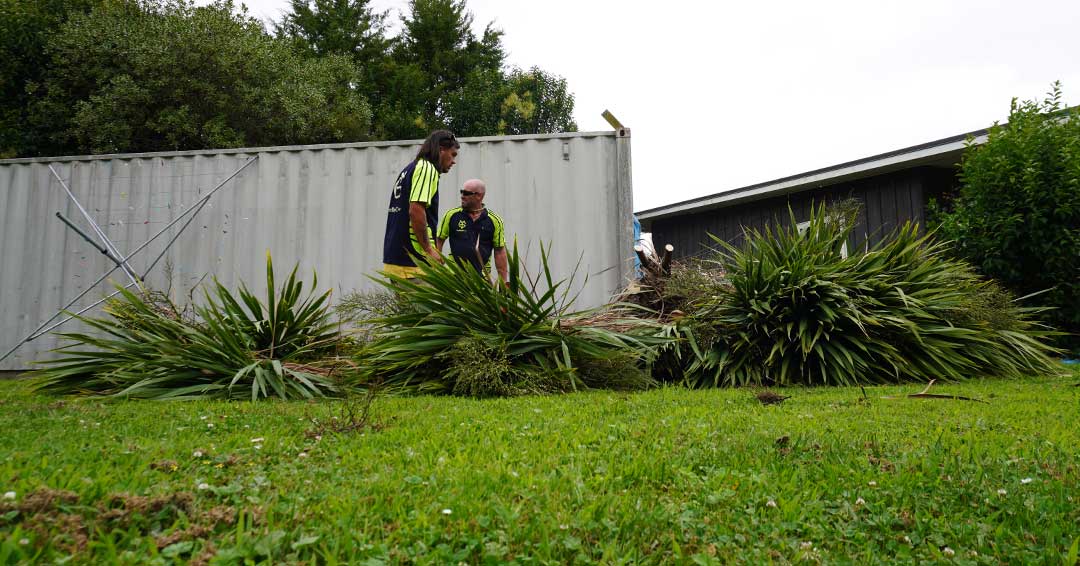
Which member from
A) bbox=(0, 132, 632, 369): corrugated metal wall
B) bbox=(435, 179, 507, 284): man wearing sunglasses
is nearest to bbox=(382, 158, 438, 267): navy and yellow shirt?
bbox=(435, 179, 507, 284): man wearing sunglasses

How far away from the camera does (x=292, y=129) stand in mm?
18578

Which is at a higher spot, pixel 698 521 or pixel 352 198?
pixel 352 198

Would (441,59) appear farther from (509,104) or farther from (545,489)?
(545,489)

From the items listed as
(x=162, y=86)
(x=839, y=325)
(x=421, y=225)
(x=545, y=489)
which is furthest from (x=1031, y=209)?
(x=162, y=86)

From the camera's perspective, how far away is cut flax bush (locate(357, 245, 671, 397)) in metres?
4.37

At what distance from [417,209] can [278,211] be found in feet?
10.9

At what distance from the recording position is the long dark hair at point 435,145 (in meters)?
5.05

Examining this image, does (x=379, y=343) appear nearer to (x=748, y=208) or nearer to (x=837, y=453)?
(x=837, y=453)

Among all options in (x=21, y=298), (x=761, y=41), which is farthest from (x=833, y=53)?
(x=21, y=298)

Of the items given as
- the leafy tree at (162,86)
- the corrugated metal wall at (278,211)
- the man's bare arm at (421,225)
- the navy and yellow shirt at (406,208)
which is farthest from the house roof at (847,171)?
the leafy tree at (162,86)

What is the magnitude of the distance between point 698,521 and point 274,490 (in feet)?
3.92

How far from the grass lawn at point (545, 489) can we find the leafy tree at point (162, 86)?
52.8 ft

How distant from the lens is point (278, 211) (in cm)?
739

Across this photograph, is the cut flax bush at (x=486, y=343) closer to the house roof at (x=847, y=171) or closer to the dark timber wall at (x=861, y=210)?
the dark timber wall at (x=861, y=210)
